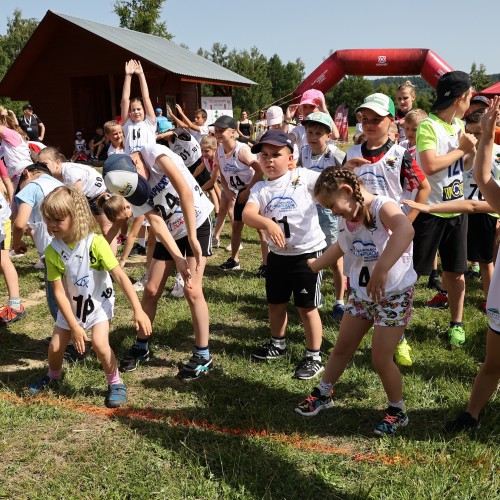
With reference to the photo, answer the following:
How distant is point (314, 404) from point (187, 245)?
1.49 m

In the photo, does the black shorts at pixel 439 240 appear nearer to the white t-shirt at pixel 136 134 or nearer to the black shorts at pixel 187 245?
the black shorts at pixel 187 245

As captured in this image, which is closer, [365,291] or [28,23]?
[365,291]

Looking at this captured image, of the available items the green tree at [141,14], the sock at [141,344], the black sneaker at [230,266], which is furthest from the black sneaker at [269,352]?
the green tree at [141,14]

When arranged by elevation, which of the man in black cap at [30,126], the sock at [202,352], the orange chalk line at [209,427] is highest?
the man in black cap at [30,126]

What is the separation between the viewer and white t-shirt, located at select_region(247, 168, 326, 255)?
11.9 feet

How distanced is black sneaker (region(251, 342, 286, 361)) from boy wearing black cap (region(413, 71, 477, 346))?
51.3 inches

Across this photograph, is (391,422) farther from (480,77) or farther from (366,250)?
(480,77)

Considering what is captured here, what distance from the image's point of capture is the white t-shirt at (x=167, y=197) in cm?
356

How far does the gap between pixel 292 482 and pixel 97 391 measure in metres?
1.67

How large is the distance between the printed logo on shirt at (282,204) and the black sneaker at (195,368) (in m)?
1.25

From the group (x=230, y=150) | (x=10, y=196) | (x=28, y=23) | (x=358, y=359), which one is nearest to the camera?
(x=358, y=359)

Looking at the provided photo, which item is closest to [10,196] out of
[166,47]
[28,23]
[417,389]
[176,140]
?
[176,140]

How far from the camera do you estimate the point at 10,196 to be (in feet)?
22.6

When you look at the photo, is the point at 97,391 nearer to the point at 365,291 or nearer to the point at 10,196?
the point at 365,291
